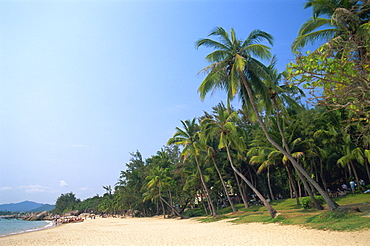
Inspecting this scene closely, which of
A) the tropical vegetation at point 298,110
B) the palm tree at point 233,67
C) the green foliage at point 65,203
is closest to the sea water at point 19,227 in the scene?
the tropical vegetation at point 298,110

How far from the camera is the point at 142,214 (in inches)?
2527

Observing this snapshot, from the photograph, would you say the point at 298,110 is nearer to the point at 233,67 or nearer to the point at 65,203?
the point at 233,67

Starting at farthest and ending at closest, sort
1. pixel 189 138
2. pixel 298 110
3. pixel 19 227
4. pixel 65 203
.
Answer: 1. pixel 65 203
2. pixel 19 227
3. pixel 189 138
4. pixel 298 110

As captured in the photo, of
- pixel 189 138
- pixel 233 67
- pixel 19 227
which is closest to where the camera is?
pixel 233 67

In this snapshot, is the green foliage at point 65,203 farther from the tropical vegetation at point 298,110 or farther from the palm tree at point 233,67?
the palm tree at point 233,67

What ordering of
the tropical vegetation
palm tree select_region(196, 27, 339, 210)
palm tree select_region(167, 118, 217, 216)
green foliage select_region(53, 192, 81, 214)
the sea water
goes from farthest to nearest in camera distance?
green foliage select_region(53, 192, 81, 214) → the sea water → palm tree select_region(167, 118, 217, 216) → palm tree select_region(196, 27, 339, 210) → the tropical vegetation

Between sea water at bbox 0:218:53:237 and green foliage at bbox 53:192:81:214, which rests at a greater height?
green foliage at bbox 53:192:81:214

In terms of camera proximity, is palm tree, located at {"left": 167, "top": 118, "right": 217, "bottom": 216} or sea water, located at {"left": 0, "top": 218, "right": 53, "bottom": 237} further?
sea water, located at {"left": 0, "top": 218, "right": 53, "bottom": 237}

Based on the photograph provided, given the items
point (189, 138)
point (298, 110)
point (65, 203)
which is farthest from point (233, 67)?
point (65, 203)

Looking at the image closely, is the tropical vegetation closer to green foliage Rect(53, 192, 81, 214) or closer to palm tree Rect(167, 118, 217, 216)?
palm tree Rect(167, 118, 217, 216)

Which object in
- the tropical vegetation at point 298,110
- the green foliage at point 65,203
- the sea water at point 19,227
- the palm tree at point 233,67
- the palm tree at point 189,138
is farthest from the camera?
the green foliage at point 65,203

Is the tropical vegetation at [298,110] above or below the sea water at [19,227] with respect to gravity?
above

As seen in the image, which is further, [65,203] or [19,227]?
[65,203]

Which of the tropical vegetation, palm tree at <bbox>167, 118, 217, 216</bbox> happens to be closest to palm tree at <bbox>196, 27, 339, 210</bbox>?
the tropical vegetation
